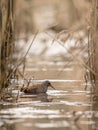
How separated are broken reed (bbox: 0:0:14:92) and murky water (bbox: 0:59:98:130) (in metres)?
0.19

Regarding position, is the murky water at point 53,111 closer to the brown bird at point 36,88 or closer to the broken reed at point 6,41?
the brown bird at point 36,88

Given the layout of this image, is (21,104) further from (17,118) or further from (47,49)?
(47,49)

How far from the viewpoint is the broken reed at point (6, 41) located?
560 centimetres

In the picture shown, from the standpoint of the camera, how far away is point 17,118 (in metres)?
4.79

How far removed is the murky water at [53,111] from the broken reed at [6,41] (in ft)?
0.63

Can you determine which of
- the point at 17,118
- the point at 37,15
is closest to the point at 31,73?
the point at 17,118

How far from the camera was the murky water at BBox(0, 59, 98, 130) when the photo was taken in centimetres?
454

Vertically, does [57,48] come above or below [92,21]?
below

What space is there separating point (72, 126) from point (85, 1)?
5.28 meters

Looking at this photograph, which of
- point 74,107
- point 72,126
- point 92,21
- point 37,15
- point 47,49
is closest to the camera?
point 72,126

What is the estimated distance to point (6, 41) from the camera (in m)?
5.74

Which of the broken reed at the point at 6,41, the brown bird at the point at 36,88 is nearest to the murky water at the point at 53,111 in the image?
the brown bird at the point at 36,88

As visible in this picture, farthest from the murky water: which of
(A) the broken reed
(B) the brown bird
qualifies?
(A) the broken reed

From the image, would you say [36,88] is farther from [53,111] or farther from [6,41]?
[53,111]
